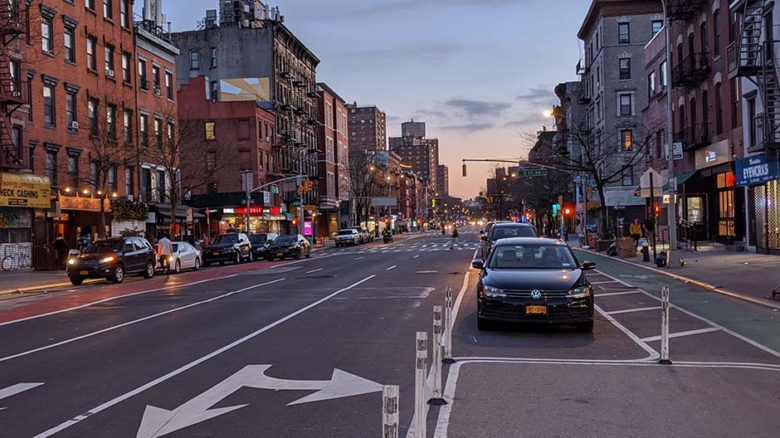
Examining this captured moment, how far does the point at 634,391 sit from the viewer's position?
7730 millimetres

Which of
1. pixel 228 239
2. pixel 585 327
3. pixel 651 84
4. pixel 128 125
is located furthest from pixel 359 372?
pixel 651 84

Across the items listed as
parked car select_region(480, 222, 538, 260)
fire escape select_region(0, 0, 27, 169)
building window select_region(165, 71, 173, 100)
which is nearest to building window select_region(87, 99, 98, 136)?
fire escape select_region(0, 0, 27, 169)

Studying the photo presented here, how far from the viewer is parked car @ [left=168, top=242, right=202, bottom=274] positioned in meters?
31.9

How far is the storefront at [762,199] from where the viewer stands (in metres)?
25.5

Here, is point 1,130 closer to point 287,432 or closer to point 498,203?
point 287,432

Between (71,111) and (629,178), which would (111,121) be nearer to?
(71,111)

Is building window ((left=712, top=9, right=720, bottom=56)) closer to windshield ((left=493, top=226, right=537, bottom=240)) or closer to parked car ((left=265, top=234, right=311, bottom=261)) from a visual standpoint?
windshield ((left=493, top=226, right=537, bottom=240))

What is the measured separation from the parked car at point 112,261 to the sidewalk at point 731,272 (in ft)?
62.7

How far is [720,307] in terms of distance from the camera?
1516 cm

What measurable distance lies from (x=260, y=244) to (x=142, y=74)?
12923 millimetres

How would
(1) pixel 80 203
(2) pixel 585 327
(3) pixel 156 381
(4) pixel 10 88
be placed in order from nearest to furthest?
(3) pixel 156 381 → (2) pixel 585 327 → (4) pixel 10 88 → (1) pixel 80 203

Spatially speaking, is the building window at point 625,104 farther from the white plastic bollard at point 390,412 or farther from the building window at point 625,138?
the white plastic bollard at point 390,412

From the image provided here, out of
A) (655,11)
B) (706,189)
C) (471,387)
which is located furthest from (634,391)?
(655,11)

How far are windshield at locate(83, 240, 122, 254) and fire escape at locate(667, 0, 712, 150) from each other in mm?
25888
